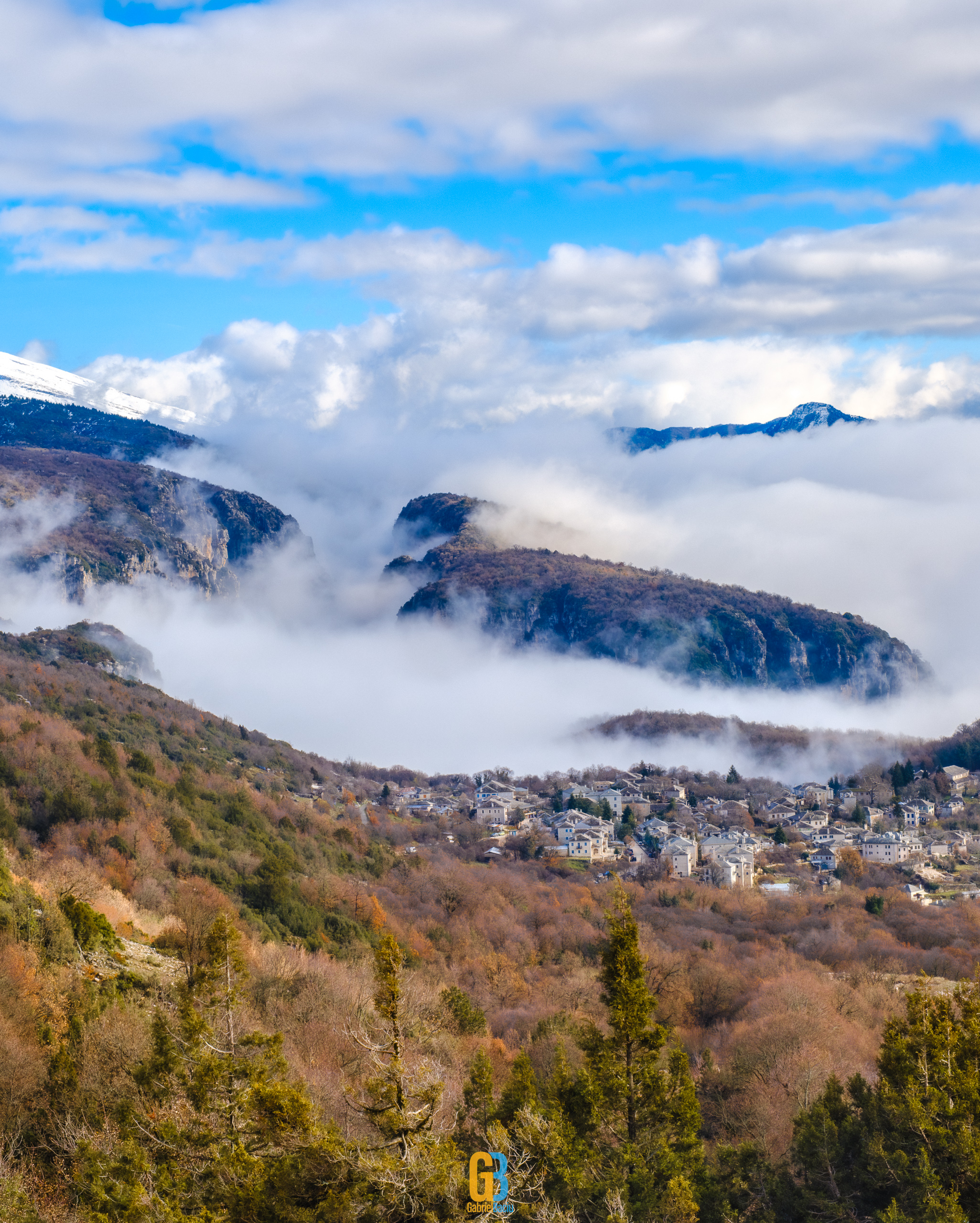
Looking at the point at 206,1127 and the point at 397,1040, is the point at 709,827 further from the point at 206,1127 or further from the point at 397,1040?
the point at 397,1040

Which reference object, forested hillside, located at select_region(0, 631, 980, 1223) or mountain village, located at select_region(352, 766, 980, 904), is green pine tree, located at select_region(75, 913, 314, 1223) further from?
mountain village, located at select_region(352, 766, 980, 904)

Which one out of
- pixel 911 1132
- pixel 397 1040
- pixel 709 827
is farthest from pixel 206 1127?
pixel 709 827

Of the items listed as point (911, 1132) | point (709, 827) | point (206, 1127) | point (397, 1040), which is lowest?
point (911, 1132)

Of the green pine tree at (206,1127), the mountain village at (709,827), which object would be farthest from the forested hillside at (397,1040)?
the mountain village at (709,827)

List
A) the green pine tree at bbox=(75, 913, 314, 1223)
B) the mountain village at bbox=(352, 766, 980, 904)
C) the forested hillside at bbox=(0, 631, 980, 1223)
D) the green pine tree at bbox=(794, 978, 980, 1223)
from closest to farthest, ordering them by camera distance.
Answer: the green pine tree at bbox=(75, 913, 314, 1223) → the forested hillside at bbox=(0, 631, 980, 1223) → the green pine tree at bbox=(794, 978, 980, 1223) → the mountain village at bbox=(352, 766, 980, 904)

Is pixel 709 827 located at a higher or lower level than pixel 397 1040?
higher

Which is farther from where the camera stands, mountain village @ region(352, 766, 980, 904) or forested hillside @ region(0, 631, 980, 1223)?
mountain village @ region(352, 766, 980, 904)

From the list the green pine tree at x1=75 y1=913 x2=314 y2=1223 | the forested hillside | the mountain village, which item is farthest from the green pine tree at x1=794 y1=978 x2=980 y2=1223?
the mountain village

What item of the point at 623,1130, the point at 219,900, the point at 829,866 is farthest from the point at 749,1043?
the point at 829,866

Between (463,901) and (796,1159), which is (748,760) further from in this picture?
(796,1159)

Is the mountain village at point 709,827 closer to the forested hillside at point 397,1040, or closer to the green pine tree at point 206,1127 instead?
the forested hillside at point 397,1040

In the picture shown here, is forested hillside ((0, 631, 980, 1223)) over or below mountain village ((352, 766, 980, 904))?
below
